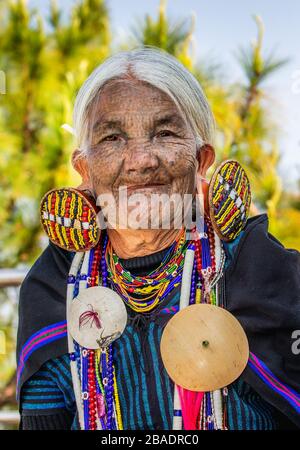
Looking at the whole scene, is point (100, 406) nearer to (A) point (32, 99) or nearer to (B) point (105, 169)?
(B) point (105, 169)

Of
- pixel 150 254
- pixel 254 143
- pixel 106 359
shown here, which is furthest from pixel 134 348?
pixel 254 143

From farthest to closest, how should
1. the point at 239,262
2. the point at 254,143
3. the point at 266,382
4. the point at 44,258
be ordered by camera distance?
the point at 254,143, the point at 44,258, the point at 239,262, the point at 266,382

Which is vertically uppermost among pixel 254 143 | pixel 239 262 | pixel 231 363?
pixel 254 143

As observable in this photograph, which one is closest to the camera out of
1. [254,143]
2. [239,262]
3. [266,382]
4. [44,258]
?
[266,382]

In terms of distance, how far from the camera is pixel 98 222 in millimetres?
1399

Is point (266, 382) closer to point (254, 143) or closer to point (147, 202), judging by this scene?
point (147, 202)

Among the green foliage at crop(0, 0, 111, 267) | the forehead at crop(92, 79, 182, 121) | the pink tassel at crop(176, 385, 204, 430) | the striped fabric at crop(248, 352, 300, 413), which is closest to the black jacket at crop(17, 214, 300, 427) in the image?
the striped fabric at crop(248, 352, 300, 413)

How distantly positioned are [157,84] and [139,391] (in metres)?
0.65

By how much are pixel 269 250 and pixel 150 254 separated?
0.87 feet

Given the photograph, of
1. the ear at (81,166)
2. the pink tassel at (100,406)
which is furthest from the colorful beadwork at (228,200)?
the pink tassel at (100,406)

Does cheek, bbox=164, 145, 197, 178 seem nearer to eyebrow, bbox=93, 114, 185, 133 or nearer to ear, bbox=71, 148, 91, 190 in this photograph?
eyebrow, bbox=93, 114, 185, 133

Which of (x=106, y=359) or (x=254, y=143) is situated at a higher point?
(x=254, y=143)

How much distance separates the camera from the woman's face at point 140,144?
1290mm

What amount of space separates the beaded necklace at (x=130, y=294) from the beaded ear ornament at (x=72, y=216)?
9 cm
